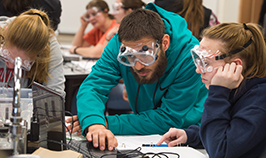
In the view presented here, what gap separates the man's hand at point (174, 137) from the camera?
4.23 feet

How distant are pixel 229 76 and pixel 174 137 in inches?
15.5

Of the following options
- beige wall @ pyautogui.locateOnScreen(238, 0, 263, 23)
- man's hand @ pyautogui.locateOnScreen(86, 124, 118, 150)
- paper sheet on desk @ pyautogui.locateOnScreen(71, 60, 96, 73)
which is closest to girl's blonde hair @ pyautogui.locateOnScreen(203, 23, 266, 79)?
man's hand @ pyautogui.locateOnScreen(86, 124, 118, 150)

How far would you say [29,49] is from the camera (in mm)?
1616

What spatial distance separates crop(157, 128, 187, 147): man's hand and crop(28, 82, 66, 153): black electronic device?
1.41ft

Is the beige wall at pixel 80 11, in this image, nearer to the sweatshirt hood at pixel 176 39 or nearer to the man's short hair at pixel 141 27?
the sweatshirt hood at pixel 176 39

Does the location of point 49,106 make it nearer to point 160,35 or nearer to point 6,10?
point 160,35

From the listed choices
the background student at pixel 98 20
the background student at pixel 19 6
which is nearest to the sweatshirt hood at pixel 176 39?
the background student at pixel 19 6

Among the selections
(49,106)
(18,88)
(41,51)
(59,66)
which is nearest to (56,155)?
(49,106)

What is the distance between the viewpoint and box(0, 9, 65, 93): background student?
5.23ft

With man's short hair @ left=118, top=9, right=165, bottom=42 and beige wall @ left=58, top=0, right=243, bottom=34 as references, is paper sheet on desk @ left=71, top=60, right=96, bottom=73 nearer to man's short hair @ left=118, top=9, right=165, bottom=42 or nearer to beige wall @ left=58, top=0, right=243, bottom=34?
man's short hair @ left=118, top=9, right=165, bottom=42

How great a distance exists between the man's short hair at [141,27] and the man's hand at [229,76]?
0.42 metres

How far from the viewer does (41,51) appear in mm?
1695

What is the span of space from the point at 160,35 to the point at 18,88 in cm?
86

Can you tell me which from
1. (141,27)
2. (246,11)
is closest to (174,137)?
(141,27)
